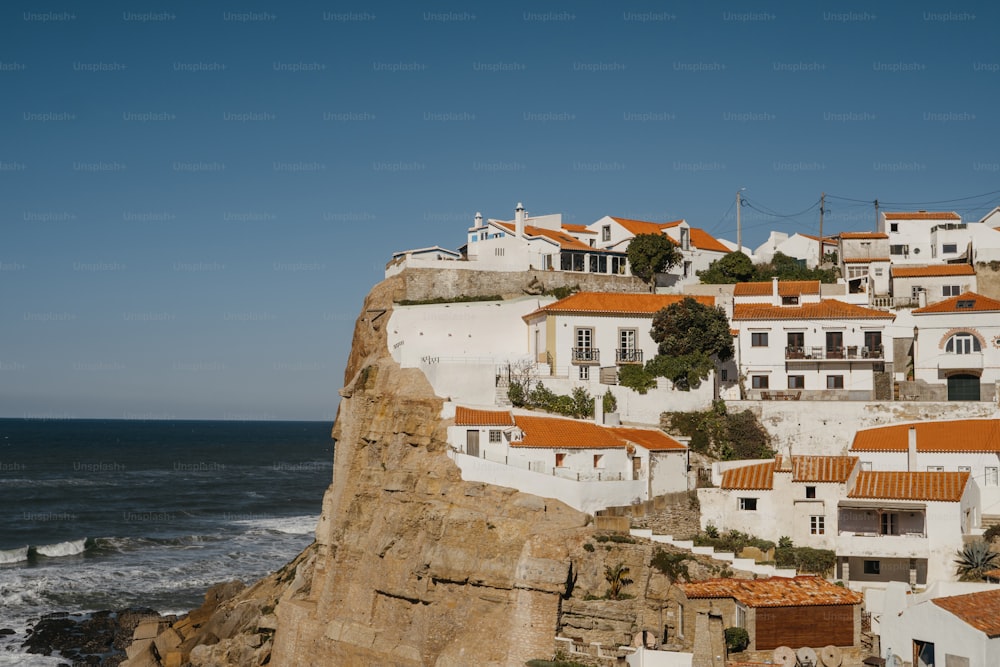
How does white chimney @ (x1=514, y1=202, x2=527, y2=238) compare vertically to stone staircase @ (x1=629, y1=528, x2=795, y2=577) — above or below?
above

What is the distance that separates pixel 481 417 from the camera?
4128 cm

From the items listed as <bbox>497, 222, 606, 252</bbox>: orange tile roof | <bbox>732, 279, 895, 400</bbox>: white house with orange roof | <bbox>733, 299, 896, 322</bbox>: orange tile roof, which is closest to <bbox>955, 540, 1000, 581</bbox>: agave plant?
<bbox>732, 279, 895, 400</bbox>: white house with orange roof

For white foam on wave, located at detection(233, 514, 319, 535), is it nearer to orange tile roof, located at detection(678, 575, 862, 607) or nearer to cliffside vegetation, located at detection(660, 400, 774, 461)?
Answer: cliffside vegetation, located at detection(660, 400, 774, 461)

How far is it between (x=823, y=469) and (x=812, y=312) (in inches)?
496

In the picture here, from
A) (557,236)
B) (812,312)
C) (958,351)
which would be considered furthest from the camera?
(557,236)

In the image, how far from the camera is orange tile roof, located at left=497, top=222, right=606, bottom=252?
197 feet

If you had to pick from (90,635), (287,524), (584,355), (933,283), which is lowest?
(90,635)

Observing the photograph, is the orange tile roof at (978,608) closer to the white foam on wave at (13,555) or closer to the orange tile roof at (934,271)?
the orange tile roof at (934,271)

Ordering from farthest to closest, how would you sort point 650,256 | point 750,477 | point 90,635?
point 650,256
point 90,635
point 750,477

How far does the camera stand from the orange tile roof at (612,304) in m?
48.5

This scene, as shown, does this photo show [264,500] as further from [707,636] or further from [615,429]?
[707,636]

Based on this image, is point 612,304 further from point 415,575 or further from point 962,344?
point 415,575

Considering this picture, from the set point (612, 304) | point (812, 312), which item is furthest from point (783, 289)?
point (612, 304)

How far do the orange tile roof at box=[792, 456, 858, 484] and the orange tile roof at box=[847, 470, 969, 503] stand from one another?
23.9 inches
